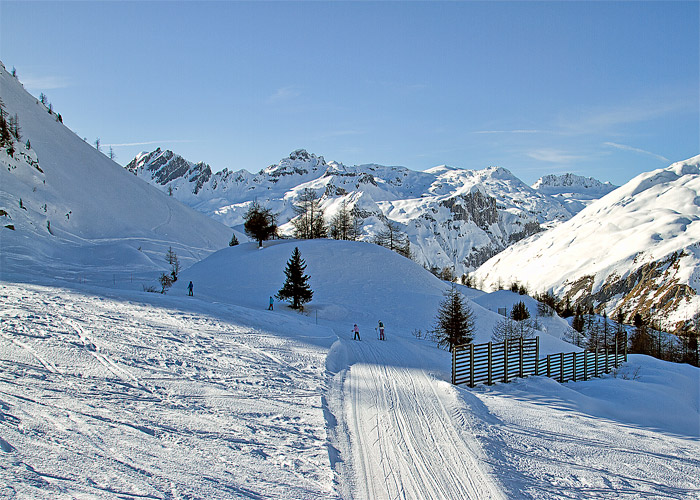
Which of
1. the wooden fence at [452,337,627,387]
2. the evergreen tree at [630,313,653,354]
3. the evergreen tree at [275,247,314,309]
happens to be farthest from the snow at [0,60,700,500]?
the evergreen tree at [630,313,653,354]

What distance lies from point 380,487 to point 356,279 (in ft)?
111

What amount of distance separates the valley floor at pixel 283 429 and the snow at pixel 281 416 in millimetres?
43

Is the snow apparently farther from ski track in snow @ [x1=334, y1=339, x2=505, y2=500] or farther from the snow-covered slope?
the snow-covered slope

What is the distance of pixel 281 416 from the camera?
9.00 meters

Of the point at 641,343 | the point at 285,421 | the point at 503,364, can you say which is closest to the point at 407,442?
the point at 285,421

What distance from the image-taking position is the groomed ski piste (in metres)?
6.25

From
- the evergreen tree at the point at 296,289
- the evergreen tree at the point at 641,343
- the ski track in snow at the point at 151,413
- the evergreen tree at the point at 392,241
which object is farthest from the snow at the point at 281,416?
the evergreen tree at the point at 392,241

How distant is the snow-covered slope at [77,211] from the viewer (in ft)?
178

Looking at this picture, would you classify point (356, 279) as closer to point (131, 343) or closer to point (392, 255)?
point (392, 255)

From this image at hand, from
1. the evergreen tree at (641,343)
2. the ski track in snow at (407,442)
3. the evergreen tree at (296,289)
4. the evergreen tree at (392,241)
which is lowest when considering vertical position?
the evergreen tree at (641,343)

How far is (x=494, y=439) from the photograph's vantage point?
852 centimetres

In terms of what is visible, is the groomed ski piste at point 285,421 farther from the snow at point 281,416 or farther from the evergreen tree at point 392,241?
the evergreen tree at point 392,241

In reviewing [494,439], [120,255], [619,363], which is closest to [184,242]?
[120,255]

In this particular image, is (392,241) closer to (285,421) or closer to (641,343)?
(641,343)
